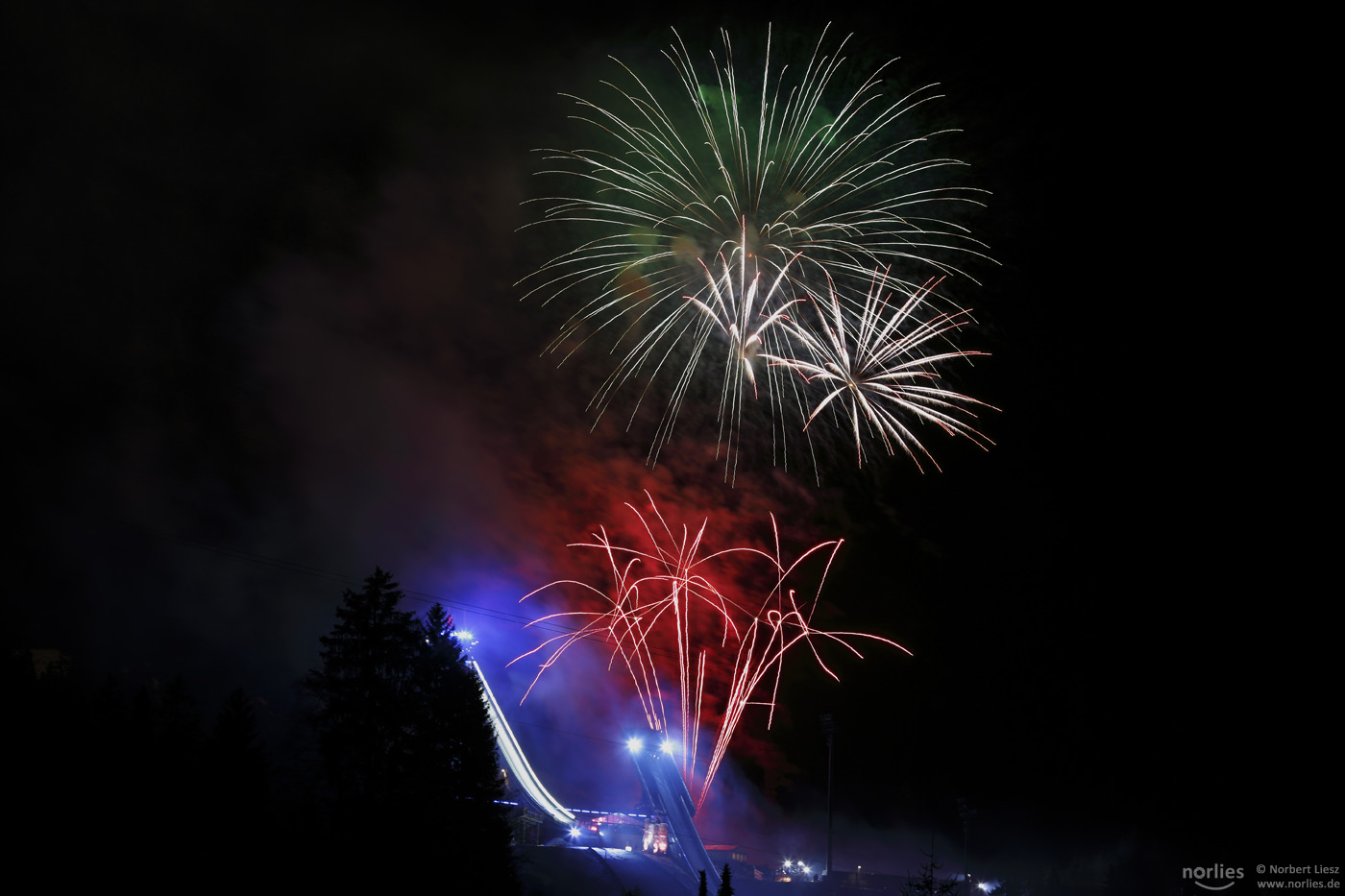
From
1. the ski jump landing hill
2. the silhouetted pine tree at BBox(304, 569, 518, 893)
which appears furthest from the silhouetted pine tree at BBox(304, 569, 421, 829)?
the ski jump landing hill

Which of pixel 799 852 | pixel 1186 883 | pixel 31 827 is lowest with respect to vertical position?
pixel 799 852

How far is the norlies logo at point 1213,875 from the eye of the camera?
97.0ft

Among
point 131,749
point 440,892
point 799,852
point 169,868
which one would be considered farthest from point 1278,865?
point 799,852

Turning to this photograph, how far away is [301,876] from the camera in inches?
973

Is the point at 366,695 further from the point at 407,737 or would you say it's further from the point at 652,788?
the point at 652,788

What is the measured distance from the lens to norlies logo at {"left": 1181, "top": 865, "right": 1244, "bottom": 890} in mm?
29562

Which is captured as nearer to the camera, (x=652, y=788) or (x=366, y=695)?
(x=366, y=695)

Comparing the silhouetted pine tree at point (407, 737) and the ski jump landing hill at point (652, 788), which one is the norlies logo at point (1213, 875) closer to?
the silhouetted pine tree at point (407, 737)

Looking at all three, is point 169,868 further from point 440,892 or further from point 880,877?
point 880,877

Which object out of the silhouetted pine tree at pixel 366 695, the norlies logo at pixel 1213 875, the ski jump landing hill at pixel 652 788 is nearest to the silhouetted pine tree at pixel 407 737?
the silhouetted pine tree at pixel 366 695

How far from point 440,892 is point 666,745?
141 ft

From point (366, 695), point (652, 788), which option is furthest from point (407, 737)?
point (652, 788)

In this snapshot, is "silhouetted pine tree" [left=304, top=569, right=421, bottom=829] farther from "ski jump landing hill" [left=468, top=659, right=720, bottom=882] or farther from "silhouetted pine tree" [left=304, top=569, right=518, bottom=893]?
"ski jump landing hill" [left=468, top=659, right=720, bottom=882]

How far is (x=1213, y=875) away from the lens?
1236 inches
